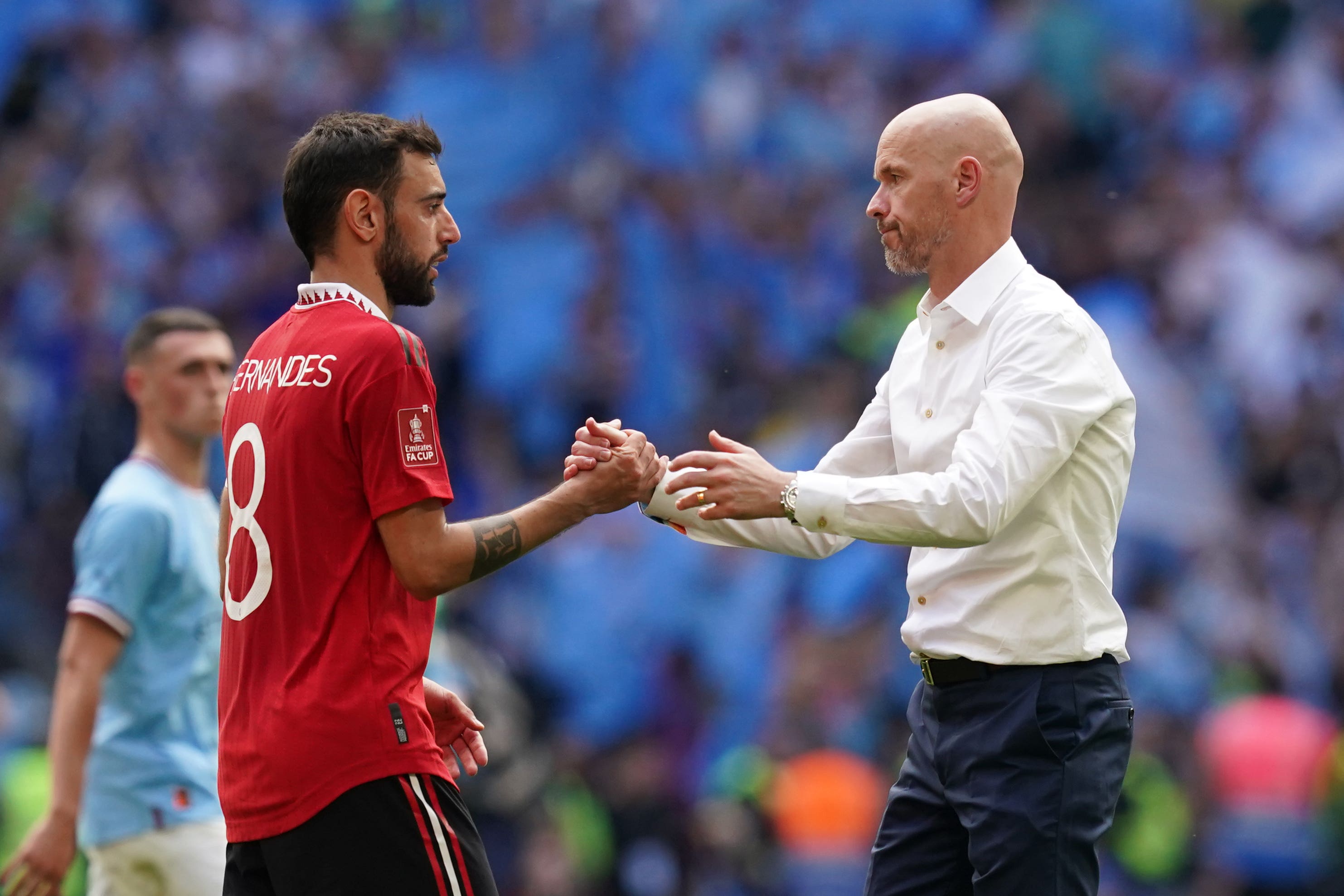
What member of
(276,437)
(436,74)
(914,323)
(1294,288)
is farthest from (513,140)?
(276,437)

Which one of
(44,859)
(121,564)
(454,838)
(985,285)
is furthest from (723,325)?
(454,838)

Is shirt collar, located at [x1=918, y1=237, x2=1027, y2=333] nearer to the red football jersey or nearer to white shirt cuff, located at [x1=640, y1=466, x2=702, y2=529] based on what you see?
white shirt cuff, located at [x1=640, y1=466, x2=702, y2=529]

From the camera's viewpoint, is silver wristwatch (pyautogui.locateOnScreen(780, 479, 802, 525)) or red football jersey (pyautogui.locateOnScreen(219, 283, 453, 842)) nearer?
red football jersey (pyautogui.locateOnScreen(219, 283, 453, 842))

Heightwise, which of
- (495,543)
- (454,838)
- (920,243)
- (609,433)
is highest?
(920,243)

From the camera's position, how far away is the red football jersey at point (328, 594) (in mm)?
3080

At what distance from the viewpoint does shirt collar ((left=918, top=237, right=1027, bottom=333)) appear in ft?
12.1

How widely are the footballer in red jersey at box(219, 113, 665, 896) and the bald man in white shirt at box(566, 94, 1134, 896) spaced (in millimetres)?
625

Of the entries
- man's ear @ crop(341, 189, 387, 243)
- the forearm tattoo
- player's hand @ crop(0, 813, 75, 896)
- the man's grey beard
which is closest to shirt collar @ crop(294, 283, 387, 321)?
man's ear @ crop(341, 189, 387, 243)

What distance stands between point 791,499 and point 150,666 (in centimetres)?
243

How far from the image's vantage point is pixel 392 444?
3.12 metres

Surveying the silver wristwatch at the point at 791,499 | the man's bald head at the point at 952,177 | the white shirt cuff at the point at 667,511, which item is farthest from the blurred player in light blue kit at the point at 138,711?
the man's bald head at the point at 952,177

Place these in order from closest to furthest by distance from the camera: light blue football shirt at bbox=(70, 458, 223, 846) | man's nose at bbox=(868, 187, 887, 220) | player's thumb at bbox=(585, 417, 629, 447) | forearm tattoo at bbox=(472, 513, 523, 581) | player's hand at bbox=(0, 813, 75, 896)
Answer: forearm tattoo at bbox=(472, 513, 523, 581) < player's thumb at bbox=(585, 417, 629, 447) < man's nose at bbox=(868, 187, 887, 220) < player's hand at bbox=(0, 813, 75, 896) < light blue football shirt at bbox=(70, 458, 223, 846)

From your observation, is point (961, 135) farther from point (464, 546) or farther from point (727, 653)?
point (727, 653)

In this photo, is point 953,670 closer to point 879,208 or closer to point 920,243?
point 920,243
